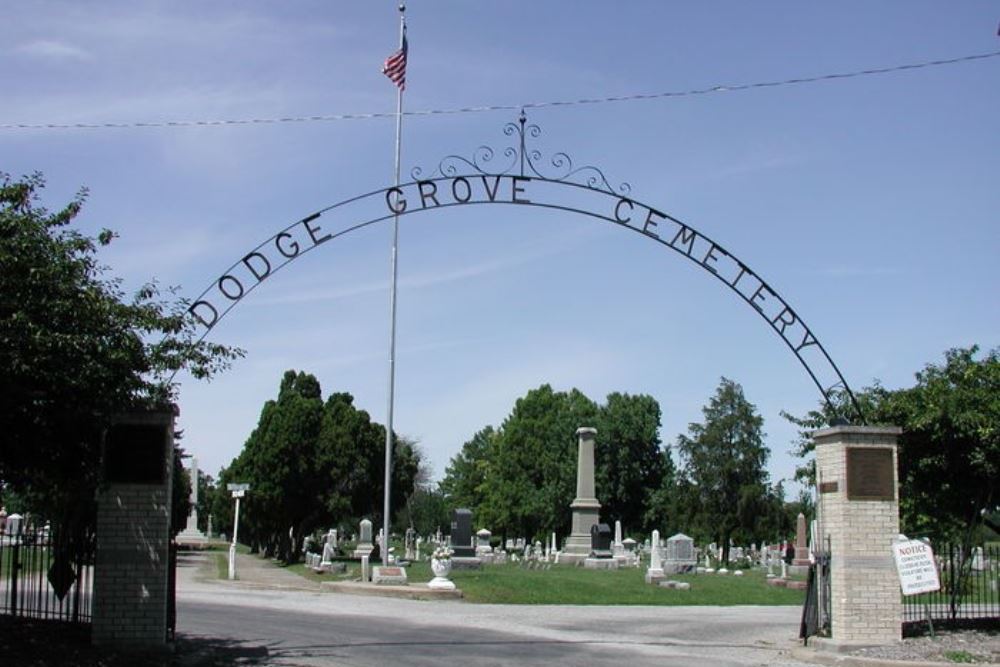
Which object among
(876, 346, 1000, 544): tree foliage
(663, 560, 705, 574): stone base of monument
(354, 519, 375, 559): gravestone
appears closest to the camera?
(876, 346, 1000, 544): tree foliage

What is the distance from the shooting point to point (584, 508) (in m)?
47.8

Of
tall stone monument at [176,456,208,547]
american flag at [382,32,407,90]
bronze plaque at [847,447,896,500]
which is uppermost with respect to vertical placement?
american flag at [382,32,407,90]

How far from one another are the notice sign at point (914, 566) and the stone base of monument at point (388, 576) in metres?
16.0

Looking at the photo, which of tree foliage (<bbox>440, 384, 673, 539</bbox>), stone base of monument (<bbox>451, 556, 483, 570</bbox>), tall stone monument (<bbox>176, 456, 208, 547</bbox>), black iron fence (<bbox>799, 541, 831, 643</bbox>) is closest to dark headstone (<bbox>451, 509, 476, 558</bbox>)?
stone base of monument (<bbox>451, 556, 483, 570</bbox>)

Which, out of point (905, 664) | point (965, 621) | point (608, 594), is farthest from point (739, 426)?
point (905, 664)

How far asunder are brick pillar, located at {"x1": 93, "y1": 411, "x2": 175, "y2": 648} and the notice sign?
9.41m

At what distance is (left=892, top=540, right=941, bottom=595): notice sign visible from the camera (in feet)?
49.2

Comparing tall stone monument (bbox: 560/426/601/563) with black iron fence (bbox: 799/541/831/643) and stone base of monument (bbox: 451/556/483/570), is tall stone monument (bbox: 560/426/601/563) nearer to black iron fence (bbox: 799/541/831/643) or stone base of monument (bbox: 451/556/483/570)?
stone base of monument (bbox: 451/556/483/570)

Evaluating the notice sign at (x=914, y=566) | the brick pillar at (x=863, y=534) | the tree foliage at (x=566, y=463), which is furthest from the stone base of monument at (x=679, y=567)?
the tree foliage at (x=566, y=463)

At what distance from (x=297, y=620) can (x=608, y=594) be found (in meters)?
10.4

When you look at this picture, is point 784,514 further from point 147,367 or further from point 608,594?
point 147,367

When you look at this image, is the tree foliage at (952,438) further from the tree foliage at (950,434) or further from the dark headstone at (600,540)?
the dark headstone at (600,540)

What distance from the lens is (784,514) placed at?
74.6 m

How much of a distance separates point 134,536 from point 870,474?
378 inches
